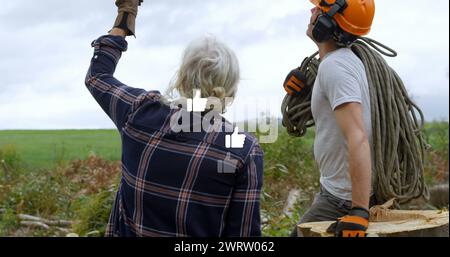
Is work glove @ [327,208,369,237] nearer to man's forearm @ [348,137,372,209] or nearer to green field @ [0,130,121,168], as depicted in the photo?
man's forearm @ [348,137,372,209]

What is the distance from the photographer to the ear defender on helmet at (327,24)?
3920mm

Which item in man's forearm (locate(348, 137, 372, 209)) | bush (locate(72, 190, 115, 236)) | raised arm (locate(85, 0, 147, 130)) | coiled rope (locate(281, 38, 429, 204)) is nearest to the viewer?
raised arm (locate(85, 0, 147, 130))

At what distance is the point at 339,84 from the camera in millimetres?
3711

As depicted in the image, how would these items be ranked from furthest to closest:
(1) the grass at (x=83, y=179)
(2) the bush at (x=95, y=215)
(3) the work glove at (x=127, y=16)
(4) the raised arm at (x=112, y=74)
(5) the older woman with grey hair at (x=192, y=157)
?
(1) the grass at (x=83, y=179), (2) the bush at (x=95, y=215), (3) the work glove at (x=127, y=16), (4) the raised arm at (x=112, y=74), (5) the older woman with grey hair at (x=192, y=157)

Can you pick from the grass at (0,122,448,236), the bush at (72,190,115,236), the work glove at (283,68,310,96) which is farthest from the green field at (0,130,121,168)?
the work glove at (283,68,310,96)

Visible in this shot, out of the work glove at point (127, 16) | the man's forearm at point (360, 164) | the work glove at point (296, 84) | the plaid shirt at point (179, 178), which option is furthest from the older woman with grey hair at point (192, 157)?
the work glove at point (296, 84)

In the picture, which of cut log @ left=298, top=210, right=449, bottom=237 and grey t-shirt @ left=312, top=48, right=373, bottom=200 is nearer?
grey t-shirt @ left=312, top=48, right=373, bottom=200

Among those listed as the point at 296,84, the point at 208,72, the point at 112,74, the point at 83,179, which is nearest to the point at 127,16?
the point at 112,74

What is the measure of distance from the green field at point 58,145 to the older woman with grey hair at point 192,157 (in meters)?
6.49

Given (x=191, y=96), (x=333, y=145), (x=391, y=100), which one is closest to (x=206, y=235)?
(x=191, y=96)

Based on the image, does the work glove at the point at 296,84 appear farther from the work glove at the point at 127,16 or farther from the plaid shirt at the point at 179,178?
the plaid shirt at the point at 179,178

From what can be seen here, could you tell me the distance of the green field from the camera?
31.6 ft

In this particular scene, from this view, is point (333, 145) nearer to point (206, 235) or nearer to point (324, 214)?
point (324, 214)
